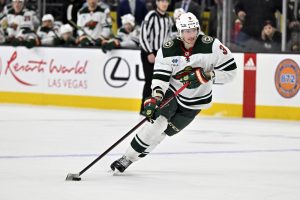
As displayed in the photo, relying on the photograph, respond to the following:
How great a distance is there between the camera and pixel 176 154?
864 centimetres

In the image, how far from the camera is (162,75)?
7160 millimetres

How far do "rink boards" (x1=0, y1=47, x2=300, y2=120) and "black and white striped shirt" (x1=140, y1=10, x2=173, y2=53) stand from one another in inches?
39.0

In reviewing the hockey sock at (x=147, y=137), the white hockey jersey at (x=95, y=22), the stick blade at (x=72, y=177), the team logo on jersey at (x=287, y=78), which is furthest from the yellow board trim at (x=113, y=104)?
the stick blade at (x=72, y=177)

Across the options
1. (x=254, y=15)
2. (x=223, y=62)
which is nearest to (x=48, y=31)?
(x=254, y=15)

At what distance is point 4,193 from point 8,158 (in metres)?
1.97

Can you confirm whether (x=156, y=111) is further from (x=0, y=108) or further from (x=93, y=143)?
(x=0, y=108)

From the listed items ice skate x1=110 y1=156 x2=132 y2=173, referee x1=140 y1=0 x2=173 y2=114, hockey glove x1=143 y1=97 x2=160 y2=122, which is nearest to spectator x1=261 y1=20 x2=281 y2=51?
referee x1=140 y1=0 x2=173 y2=114

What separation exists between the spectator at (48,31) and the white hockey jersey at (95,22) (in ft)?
1.43

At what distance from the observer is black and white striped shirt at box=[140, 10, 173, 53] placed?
1202cm

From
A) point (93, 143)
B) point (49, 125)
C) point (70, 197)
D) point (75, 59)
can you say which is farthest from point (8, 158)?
point (75, 59)

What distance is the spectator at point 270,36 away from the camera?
1234 centimetres

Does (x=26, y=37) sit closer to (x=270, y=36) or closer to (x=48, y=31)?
(x=48, y=31)

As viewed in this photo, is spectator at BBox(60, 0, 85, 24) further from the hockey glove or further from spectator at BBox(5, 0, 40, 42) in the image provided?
the hockey glove

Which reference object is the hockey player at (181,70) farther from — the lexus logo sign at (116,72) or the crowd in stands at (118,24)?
the lexus logo sign at (116,72)
